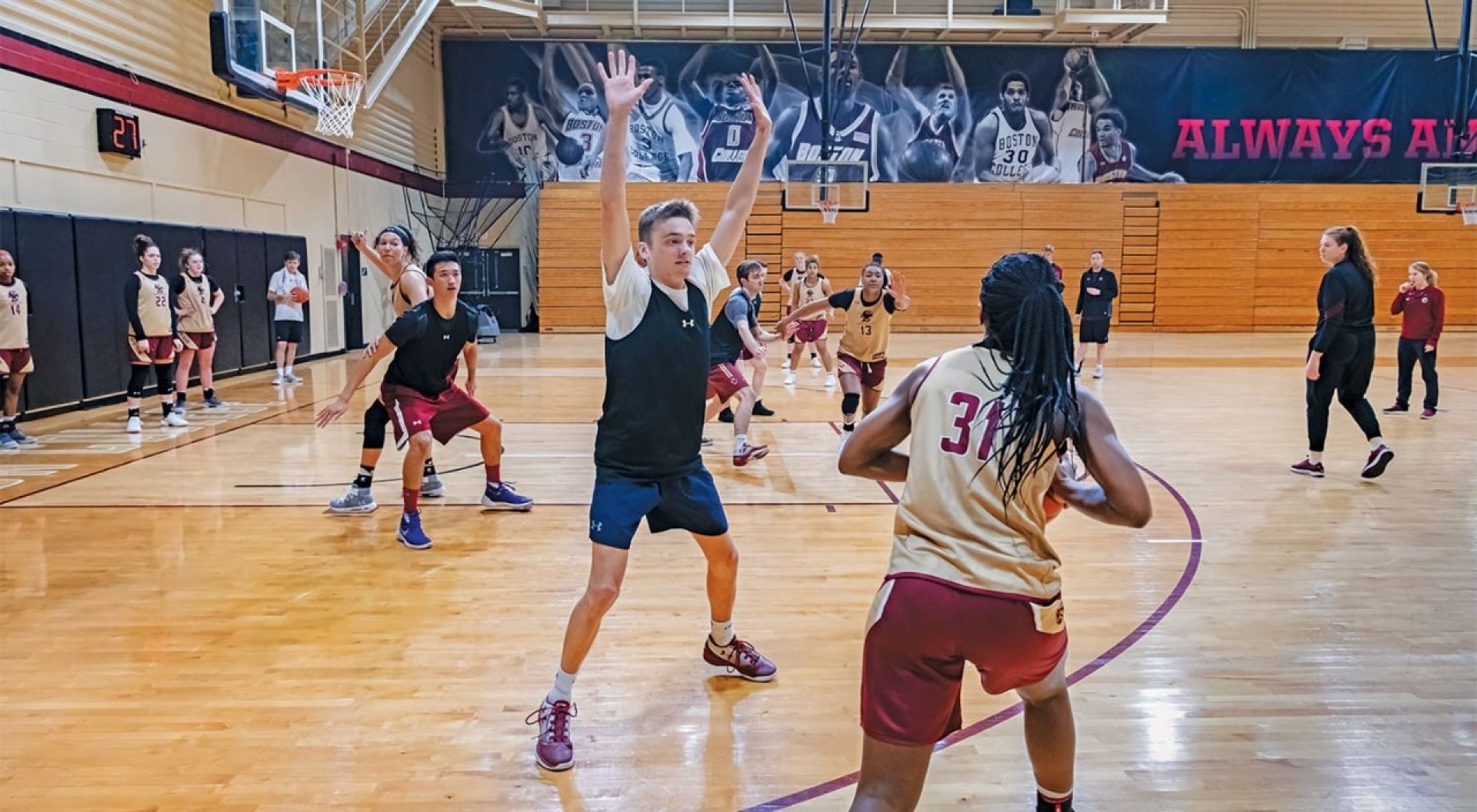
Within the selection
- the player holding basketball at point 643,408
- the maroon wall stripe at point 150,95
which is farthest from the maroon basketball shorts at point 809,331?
the player holding basketball at point 643,408

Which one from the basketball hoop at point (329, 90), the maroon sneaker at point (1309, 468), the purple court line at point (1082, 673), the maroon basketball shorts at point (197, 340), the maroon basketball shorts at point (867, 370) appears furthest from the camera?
the basketball hoop at point (329, 90)

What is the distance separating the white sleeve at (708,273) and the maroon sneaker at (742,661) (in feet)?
4.71

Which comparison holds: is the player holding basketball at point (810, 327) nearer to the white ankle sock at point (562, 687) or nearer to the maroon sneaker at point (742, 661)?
the maroon sneaker at point (742, 661)

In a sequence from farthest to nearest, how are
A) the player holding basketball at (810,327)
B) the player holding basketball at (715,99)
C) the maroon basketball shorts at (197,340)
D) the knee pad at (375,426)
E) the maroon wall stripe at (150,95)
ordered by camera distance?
the player holding basketball at (715,99), the player holding basketball at (810,327), the maroon basketball shorts at (197,340), the maroon wall stripe at (150,95), the knee pad at (375,426)

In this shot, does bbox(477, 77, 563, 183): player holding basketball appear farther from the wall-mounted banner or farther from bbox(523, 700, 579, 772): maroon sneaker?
bbox(523, 700, 579, 772): maroon sneaker

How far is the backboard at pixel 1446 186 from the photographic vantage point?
17.9 m

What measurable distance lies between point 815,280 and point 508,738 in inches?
Result: 473

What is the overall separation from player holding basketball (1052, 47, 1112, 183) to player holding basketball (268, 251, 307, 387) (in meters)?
17.5

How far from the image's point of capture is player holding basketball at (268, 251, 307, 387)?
44.6 feet

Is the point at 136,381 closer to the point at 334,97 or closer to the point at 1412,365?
the point at 334,97

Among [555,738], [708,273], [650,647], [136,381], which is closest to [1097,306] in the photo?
[650,647]

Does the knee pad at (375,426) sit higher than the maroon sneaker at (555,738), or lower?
higher

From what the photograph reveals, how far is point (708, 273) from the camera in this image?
11.5 ft

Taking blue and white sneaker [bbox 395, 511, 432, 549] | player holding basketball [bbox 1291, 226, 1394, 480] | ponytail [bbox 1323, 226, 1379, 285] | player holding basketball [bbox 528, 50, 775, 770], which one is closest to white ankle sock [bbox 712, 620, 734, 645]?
player holding basketball [bbox 528, 50, 775, 770]
